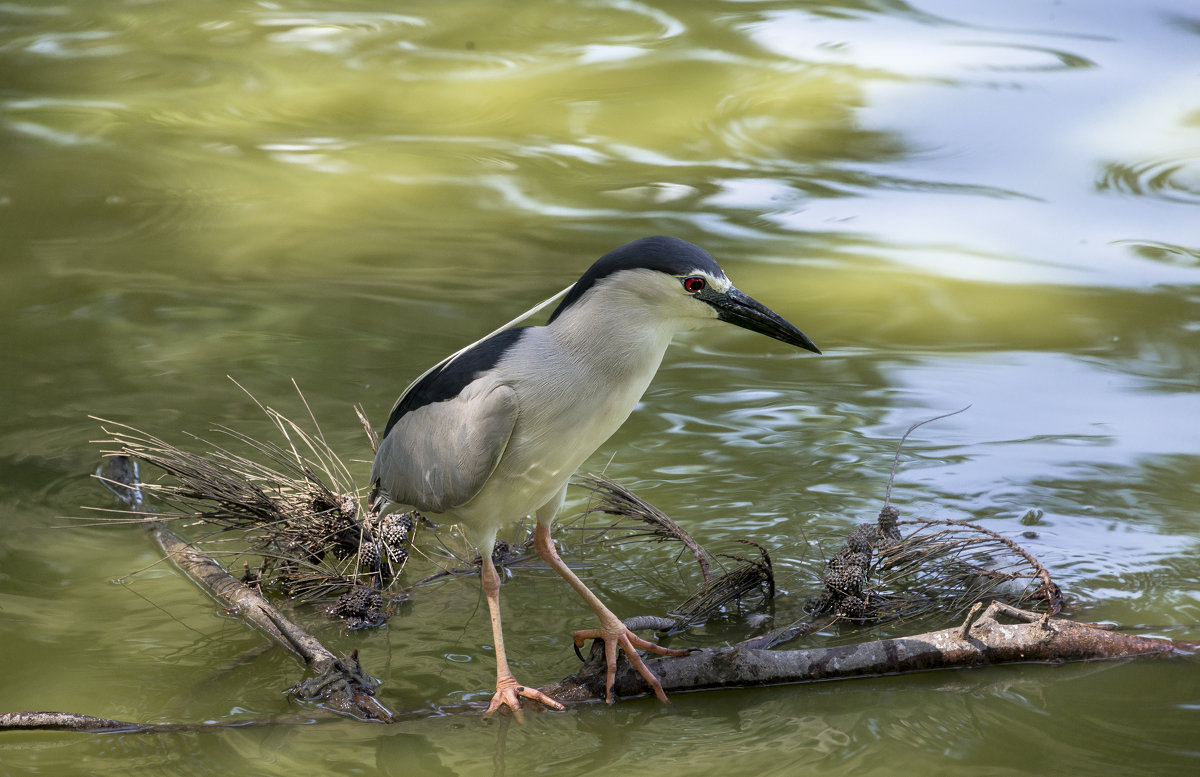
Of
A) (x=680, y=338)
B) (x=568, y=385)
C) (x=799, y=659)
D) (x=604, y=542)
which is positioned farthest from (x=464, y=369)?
(x=680, y=338)

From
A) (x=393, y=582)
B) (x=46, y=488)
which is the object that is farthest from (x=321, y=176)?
(x=393, y=582)

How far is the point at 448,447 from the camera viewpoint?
9.77 feet

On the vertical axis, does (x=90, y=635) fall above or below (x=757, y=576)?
below

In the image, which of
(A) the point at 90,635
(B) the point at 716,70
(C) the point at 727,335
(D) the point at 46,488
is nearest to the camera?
(A) the point at 90,635

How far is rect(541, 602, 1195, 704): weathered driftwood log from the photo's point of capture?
2881 millimetres

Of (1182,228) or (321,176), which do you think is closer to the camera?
(1182,228)

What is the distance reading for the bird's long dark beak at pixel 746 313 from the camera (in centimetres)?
283

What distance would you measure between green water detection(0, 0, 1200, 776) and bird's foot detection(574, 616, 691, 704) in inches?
2.9

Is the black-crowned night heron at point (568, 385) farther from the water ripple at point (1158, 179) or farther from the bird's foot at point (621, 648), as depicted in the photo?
the water ripple at point (1158, 179)

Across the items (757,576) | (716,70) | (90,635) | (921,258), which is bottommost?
(90,635)

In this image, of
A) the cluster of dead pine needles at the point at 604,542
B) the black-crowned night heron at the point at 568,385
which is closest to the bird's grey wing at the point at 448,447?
the black-crowned night heron at the point at 568,385

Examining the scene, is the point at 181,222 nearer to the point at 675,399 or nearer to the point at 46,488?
the point at 46,488

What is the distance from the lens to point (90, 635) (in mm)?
3232

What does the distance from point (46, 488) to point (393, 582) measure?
1327 millimetres
